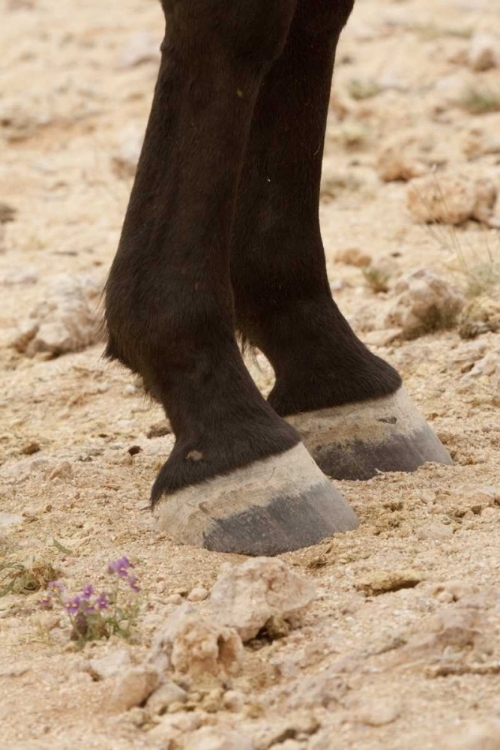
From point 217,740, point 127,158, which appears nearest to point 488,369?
point 217,740

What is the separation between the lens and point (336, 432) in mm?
2297

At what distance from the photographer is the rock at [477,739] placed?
1271 mm

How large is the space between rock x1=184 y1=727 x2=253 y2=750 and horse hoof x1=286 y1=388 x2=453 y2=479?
0.91 meters

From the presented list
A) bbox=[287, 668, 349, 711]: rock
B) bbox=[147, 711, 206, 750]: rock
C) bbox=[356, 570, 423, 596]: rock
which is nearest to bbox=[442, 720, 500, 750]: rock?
bbox=[287, 668, 349, 711]: rock

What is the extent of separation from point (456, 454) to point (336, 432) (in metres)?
0.26

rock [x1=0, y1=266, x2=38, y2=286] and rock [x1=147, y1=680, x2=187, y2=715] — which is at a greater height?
rock [x1=0, y1=266, x2=38, y2=286]

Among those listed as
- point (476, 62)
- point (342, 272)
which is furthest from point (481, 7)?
point (342, 272)

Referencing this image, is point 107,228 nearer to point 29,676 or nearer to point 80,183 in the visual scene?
point 80,183

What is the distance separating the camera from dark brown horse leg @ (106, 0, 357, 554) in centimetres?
194

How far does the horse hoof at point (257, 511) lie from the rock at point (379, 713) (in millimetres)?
559

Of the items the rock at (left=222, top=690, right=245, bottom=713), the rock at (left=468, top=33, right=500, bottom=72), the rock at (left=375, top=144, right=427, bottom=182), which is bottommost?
the rock at (left=222, top=690, right=245, bottom=713)

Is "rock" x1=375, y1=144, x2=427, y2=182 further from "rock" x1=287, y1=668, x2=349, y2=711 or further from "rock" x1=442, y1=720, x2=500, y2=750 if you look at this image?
"rock" x1=442, y1=720, x2=500, y2=750

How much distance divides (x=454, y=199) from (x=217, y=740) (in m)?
3.06

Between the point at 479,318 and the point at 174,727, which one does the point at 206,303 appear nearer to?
the point at 174,727
